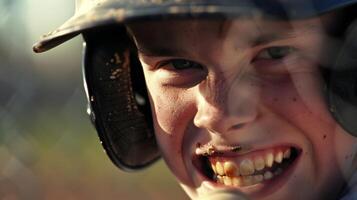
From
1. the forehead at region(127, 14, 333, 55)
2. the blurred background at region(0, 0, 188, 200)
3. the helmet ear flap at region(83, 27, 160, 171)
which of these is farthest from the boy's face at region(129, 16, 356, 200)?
the blurred background at region(0, 0, 188, 200)

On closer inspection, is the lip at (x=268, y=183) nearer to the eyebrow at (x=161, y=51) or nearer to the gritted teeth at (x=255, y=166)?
the gritted teeth at (x=255, y=166)

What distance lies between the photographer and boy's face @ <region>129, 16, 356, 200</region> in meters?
1.15

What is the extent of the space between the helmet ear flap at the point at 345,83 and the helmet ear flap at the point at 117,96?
0.38 metres

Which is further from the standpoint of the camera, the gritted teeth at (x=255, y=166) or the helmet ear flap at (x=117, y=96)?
the helmet ear flap at (x=117, y=96)

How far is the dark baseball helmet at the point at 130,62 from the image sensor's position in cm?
105

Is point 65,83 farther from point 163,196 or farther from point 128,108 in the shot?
point 128,108

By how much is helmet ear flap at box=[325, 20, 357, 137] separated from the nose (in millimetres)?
104

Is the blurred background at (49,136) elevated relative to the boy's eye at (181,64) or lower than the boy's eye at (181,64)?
lower

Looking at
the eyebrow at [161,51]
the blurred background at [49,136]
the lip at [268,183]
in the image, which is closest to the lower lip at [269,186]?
the lip at [268,183]

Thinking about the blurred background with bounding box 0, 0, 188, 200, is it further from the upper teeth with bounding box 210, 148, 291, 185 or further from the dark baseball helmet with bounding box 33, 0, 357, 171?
the upper teeth with bounding box 210, 148, 291, 185

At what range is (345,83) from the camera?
3.75 ft

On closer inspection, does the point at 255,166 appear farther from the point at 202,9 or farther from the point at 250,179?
the point at 202,9

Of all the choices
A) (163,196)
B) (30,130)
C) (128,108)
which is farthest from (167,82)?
(30,130)

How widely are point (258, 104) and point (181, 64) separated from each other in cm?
14
